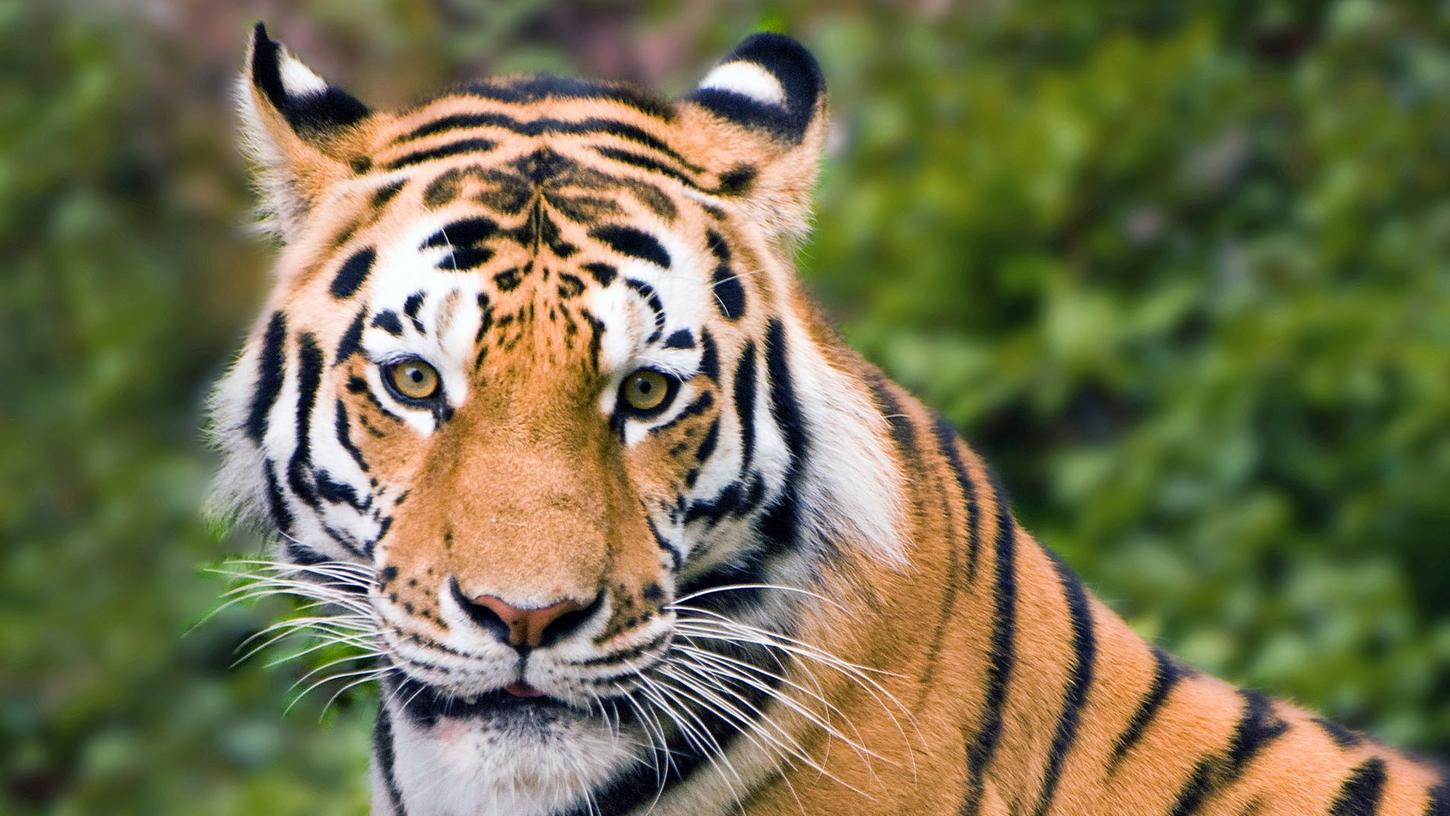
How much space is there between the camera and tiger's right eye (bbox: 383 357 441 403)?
1.77 m

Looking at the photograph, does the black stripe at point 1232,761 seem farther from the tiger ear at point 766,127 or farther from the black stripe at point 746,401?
the tiger ear at point 766,127

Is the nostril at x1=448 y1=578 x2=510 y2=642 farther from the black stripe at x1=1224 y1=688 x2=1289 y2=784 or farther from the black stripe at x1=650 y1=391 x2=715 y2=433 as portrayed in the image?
the black stripe at x1=1224 y1=688 x2=1289 y2=784

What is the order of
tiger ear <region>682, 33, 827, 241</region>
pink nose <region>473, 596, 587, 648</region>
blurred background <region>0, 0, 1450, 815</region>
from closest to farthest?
pink nose <region>473, 596, 587, 648</region> < tiger ear <region>682, 33, 827, 241</region> < blurred background <region>0, 0, 1450, 815</region>

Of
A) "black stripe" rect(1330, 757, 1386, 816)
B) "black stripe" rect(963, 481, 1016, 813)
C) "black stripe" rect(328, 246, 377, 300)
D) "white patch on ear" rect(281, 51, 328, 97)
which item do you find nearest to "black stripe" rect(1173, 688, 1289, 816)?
"black stripe" rect(1330, 757, 1386, 816)

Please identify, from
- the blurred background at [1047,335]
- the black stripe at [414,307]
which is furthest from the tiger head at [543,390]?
the blurred background at [1047,335]

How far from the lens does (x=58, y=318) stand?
4590 millimetres

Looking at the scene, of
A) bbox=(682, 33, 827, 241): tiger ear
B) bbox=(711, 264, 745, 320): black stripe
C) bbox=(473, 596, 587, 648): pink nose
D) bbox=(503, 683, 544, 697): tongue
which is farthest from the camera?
bbox=(682, 33, 827, 241): tiger ear

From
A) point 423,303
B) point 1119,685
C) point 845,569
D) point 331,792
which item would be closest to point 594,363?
point 423,303

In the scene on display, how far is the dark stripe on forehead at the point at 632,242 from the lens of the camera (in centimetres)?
181

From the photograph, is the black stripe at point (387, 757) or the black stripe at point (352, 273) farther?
the black stripe at point (387, 757)

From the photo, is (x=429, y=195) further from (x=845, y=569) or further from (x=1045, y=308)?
(x=1045, y=308)

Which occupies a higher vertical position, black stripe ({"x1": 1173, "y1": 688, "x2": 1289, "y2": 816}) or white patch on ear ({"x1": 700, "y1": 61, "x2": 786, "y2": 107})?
white patch on ear ({"x1": 700, "y1": 61, "x2": 786, "y2": 107})

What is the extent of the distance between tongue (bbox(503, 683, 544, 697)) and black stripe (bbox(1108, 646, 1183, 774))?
0.77 meters

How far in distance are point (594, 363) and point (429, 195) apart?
31 cm
